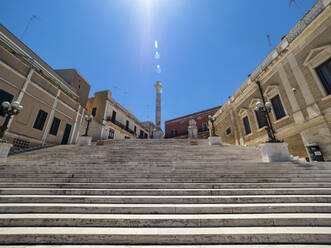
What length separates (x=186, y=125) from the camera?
3139cm

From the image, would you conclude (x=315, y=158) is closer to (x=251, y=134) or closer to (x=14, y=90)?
(x=251, y=134)

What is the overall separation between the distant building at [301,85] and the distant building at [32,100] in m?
16.4

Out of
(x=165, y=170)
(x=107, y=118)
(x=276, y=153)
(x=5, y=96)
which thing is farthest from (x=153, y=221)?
(x=107, y=118)

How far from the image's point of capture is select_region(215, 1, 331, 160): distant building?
809 cm

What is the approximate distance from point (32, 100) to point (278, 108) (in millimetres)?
19910

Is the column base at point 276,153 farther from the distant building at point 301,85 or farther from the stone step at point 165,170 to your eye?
the distant building at point 301,85

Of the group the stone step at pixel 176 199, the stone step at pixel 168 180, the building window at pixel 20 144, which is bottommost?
the stone step at pixel 176 199

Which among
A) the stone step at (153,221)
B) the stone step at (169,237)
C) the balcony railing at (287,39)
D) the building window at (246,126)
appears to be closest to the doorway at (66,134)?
the stone step at (153,221)

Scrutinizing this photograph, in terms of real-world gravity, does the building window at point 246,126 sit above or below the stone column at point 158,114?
below

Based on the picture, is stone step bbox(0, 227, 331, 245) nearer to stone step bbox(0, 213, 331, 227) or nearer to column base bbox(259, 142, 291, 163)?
stone step bbox(0, 213, 331, 227)

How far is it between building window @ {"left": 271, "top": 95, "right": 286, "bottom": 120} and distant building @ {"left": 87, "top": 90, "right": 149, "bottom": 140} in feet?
64.6

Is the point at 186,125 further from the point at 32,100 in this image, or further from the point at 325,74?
the point at 32,100

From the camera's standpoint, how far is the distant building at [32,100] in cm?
1038

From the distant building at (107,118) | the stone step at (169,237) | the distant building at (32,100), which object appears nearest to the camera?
the stone step at (169,237)
